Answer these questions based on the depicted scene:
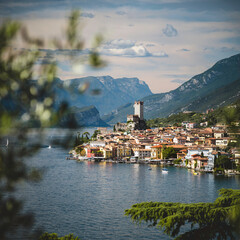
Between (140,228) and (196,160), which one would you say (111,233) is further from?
(196,160)

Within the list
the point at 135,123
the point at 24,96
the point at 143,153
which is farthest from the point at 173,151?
the point at 24,96

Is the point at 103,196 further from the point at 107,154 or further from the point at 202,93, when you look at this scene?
the point at 202,93

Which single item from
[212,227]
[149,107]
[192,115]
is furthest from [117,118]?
[212,227]

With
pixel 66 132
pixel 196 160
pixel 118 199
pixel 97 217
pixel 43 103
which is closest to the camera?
pixel 43 103

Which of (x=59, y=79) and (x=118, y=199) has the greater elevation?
(x=59, y=79)

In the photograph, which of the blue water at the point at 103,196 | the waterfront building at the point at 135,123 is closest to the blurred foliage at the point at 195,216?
the blue water at the point at 103,196

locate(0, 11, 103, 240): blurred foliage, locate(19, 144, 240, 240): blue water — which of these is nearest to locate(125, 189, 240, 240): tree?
locate(19, 144, 240, 240): blue water

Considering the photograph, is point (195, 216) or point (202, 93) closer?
point (195, 216)
